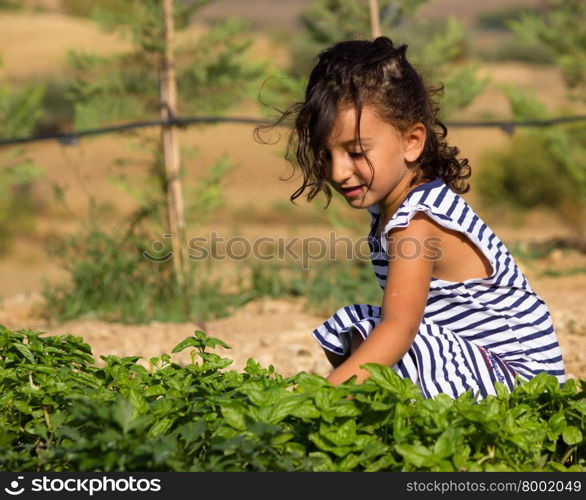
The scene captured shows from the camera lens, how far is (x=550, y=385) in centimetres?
219

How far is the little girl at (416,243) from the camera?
2.42 m

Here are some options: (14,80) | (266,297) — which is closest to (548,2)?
(266,297)

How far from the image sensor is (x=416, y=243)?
2.41 metres

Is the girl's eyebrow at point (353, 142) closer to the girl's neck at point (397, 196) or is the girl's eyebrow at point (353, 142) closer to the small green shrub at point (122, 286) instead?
the girl's neck at point (397, 196)

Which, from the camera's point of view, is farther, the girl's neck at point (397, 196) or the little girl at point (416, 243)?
the girl's neck at point (397, 196)

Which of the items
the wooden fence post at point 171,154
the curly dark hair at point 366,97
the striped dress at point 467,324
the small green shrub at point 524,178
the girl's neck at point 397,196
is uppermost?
the small green shrub at point 524,178

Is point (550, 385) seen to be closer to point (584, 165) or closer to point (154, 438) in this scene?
point (154, 438)

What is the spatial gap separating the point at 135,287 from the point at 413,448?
3.64 m

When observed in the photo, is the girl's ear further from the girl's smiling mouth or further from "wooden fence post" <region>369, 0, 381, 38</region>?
"wooden fence post" <region>369, 0, 381, 38</region>

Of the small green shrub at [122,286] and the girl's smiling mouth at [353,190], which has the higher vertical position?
the small green shrub at [122,286]

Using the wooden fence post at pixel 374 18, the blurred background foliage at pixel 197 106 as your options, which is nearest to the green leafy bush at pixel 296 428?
the blurred background foliage at pixel 197 106

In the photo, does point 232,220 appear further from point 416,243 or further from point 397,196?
point 416,243

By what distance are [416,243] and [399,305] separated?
0.18 meters

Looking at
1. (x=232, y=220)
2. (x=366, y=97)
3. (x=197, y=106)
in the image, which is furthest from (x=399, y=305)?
(x=232, y=220)
